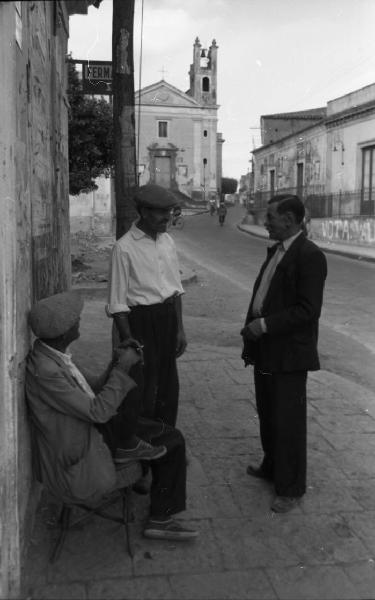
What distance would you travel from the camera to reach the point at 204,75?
6097 centimetres

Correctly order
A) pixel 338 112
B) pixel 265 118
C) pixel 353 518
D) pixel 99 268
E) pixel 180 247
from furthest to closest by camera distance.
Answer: pixel 265 118 < pixel 338 112 < pixel 180 247 < pixel 99 268 < pixel 353 518

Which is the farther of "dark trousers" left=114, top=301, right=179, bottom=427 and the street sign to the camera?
the street sign

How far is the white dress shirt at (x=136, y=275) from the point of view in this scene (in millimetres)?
3387

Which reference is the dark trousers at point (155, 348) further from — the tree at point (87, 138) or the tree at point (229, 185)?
the tree at point (229, 185)

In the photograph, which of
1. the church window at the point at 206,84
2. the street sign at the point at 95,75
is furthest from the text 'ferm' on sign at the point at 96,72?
the church window at the point at 206,84

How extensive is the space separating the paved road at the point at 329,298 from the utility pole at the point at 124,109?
2732mm

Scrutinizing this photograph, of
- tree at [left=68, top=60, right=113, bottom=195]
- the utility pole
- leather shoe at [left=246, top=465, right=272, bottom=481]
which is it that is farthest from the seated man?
tree at [left=68, top=60, right=113, bottom=195]

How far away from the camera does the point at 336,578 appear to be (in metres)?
2.74

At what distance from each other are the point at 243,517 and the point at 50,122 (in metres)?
2.81

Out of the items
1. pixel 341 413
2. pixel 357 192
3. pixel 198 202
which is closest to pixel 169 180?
pixel 198 202

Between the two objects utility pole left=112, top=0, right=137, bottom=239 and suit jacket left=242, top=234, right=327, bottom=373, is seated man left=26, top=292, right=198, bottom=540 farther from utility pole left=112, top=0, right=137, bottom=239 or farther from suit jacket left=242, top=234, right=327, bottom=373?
utility pole left=112, top=0, right=137, bottom=239

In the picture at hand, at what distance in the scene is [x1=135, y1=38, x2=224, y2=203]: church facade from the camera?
182 ft

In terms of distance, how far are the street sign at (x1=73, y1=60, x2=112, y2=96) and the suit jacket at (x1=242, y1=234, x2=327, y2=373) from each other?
441 cm

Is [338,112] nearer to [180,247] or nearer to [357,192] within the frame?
[357,192]
